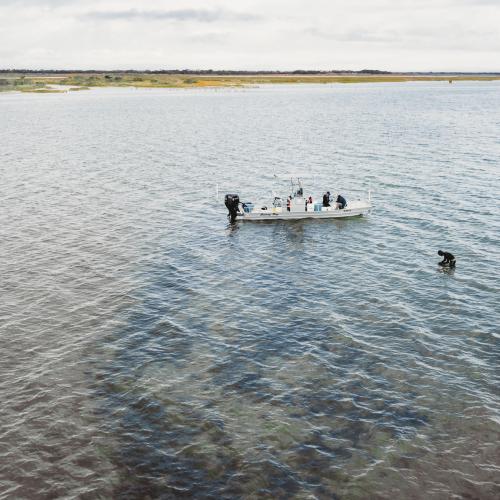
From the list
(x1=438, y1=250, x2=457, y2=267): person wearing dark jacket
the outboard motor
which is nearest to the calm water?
(x1=438, y1=250, x2=457, y2=267): person wearing dark jacket

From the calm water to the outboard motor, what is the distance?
116 centimetres

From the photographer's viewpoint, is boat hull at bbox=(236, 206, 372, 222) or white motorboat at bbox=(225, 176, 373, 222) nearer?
white motorboat at bbox=(225, 176, 373, 222)

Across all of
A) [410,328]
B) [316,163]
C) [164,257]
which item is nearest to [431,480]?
[410,328]

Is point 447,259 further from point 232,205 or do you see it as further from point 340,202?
point 232,205

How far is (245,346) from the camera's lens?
28281 millimetres

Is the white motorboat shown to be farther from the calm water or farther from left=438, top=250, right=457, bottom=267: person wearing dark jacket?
left=438, top=250, right=457, bottom=267: person wearing dark jacket

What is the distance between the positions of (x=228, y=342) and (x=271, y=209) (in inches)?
1033

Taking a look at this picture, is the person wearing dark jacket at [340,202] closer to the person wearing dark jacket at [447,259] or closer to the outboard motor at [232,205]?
the outboard motor at [232,205]

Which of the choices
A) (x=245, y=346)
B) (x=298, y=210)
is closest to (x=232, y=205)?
(x=298, y=210)

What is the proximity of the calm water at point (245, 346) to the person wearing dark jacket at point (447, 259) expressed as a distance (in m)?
0.88

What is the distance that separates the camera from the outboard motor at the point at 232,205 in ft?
169

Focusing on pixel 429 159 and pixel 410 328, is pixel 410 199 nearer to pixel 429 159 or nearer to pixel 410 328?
pixel 429 159

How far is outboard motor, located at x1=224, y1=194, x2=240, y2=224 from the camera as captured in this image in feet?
169

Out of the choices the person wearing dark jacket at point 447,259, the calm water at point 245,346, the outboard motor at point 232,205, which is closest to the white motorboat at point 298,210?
the outboard motor at point 232,205
